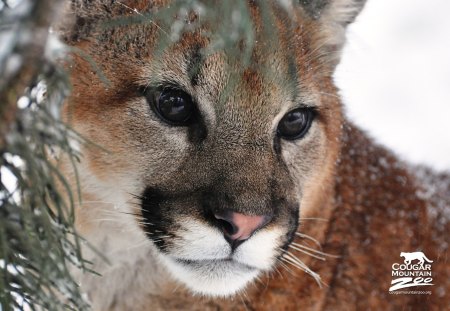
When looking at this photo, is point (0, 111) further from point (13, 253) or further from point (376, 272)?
point (376, 272)

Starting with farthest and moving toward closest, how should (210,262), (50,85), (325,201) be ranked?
(325,201)
(210,262)
(50,85)

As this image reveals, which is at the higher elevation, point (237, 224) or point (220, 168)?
point (220, 168)

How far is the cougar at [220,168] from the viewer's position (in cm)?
286

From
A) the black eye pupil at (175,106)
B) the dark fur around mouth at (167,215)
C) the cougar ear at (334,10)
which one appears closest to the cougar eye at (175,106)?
the black eye pupil at (175,106)

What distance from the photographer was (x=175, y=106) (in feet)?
10.1

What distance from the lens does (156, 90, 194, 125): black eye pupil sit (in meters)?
3.06

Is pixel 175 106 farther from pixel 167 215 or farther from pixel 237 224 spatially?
pixel 237 224

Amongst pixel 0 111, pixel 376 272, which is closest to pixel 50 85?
pixel 0 111

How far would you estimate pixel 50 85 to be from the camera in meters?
1.84

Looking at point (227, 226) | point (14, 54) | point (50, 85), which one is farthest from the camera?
point (227, 226)

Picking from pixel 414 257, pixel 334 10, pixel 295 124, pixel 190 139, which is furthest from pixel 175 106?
pixel 414 257

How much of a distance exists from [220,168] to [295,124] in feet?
2.14

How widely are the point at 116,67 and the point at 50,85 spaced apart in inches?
49.6

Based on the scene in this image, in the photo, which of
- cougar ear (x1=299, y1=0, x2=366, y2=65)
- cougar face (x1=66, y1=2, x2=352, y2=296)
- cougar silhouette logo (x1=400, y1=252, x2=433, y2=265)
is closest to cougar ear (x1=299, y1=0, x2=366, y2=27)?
cougar ear (x1=299, y1=0, x2=366, y2=65)
